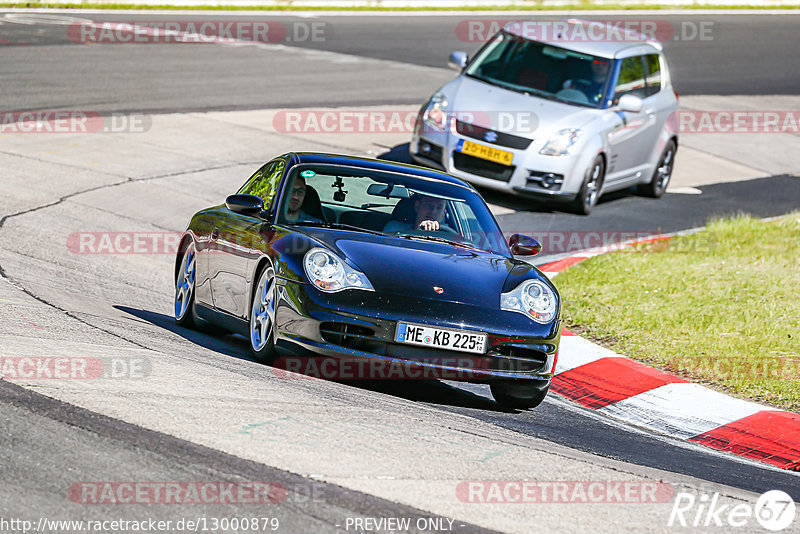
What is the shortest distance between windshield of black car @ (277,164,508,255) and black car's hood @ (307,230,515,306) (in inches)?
11.5

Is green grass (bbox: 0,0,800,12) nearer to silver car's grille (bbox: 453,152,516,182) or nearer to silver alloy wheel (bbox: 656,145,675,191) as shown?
silver alloy wheel (bbox: 656,145,675,191)

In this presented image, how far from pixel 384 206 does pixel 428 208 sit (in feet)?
0.97

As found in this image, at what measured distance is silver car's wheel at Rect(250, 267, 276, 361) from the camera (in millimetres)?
7402

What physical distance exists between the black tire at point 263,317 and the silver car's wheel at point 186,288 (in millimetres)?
1275

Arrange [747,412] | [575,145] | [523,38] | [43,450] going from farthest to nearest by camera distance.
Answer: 1. [523,38]
2. [575,145]
3. [747,412]
4. [43,450]

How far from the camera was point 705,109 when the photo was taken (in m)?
23.4

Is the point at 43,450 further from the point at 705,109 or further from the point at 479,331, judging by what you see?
the point at 705,109

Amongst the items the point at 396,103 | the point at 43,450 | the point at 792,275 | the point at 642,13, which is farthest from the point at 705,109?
the point at 43,450

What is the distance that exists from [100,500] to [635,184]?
12955 mm

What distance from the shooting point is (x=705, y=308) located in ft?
33.9

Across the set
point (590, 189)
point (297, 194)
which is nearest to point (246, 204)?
point (297, 194)

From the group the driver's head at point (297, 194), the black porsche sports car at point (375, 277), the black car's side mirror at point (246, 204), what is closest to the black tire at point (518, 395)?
the black porsche sports car at point (375, 277)

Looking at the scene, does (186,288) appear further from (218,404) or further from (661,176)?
(661,176)

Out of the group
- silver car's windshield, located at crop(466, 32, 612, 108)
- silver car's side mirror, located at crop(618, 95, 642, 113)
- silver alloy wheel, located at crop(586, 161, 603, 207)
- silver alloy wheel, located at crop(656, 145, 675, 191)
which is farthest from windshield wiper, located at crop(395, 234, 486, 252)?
silver alloy wheel, located at crop(656, 145, 675, 191)
